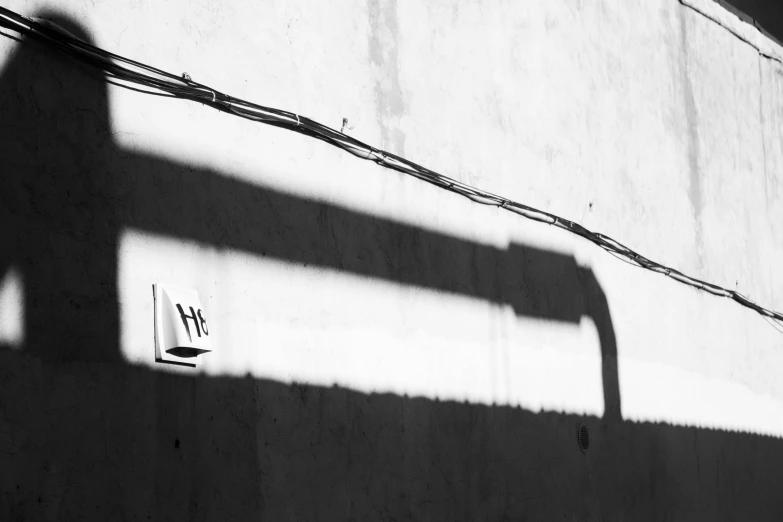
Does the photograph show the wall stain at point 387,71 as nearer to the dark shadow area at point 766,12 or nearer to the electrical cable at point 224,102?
the electrical cable at point 224,102

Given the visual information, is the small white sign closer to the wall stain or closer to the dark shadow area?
the wall stain

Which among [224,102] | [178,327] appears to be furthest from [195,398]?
[224,102]

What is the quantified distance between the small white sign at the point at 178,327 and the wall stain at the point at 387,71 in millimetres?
1732

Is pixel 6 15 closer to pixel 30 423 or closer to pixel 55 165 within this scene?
pixel 55 165

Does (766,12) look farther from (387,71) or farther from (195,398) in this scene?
(195,398)

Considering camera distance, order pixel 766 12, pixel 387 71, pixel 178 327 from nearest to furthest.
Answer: pixel 178 327 < pixel 387 71 < pixel 766 12

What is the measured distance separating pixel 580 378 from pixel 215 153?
329 cm

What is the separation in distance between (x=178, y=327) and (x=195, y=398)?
1.13 ft

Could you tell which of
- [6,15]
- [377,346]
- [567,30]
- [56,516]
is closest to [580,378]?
[377,346]

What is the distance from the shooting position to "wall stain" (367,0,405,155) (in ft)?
17.8

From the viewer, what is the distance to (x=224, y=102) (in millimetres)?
4492

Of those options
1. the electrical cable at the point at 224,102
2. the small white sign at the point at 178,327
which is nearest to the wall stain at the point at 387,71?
the electrical cable at the point at 224,102

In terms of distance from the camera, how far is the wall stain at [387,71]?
17.8 ft

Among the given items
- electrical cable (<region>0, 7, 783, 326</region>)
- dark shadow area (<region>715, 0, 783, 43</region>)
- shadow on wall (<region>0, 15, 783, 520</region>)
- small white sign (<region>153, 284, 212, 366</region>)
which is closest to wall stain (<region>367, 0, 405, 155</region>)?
electrical cable (<region>0, 7, 783, 326</region>)
